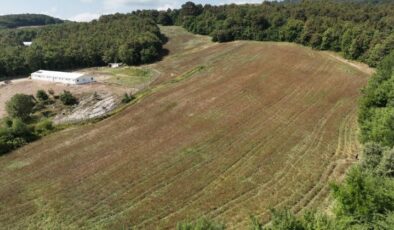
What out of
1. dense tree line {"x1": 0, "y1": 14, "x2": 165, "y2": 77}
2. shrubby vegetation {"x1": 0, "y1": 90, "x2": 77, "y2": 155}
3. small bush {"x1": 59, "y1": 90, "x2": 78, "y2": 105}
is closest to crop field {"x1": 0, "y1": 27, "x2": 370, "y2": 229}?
shrubby vegetation {"x1": 0, "y1": 90, "x2": 77, "y2": 155}

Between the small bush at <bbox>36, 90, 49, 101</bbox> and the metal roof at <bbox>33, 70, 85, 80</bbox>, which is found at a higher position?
the metal roof at <bbox>33, 70, 85, 80</bbox>

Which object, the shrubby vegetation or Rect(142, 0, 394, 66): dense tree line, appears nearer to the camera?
the shrubby vegetation

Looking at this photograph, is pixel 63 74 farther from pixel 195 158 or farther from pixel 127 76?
pixel 195 158

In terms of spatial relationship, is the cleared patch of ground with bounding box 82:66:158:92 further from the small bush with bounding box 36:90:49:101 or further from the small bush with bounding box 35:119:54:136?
the small bush with bounding box 35:119:54:136

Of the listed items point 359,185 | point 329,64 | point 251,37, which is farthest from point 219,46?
point 359,185

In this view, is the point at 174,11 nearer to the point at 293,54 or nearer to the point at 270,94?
the point at 293,54

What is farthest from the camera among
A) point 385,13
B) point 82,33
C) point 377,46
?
point 82,33

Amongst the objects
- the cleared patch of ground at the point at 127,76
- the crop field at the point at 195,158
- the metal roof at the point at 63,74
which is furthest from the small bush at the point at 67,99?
the metal roof at the point at 63,74
